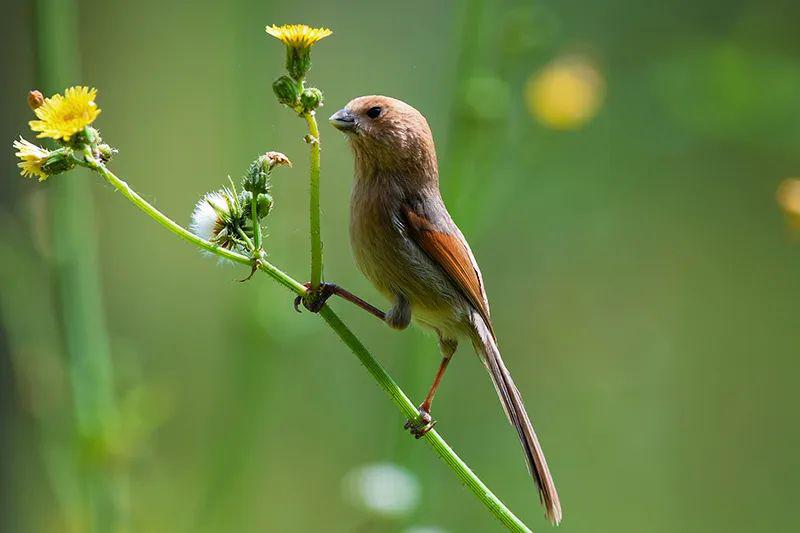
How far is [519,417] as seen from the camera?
3244 millimetres

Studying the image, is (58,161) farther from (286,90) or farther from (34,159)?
(286,90)

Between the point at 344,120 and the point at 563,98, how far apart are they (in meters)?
1.35

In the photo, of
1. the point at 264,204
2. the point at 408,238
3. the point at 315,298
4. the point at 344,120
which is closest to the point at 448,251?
the point at 408,238

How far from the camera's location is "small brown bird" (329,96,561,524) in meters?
3.43

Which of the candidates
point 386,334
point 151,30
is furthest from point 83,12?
point 386,334

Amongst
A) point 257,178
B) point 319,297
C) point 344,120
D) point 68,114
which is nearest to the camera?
point 68,114

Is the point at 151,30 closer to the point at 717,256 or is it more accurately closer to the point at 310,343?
the point at 310,343

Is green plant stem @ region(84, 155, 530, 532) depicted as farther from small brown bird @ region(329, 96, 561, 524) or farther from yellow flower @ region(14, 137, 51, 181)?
small brown bird @ region(329, 96, 561, 524)

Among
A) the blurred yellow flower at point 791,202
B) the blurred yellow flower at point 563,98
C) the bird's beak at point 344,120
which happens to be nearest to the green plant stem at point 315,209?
the bird's beak at point 344,120

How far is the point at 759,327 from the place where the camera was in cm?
722

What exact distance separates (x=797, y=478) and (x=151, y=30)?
586cm

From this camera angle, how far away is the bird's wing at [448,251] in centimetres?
346

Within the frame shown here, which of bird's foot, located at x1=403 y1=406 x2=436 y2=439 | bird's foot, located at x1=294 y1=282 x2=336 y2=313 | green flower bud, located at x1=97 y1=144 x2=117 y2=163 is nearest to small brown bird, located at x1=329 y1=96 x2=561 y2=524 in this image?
bird's foot, located at x1=403 y1=406 x2=436 y2=439

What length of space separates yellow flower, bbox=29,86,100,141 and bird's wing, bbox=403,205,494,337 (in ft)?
4.53
